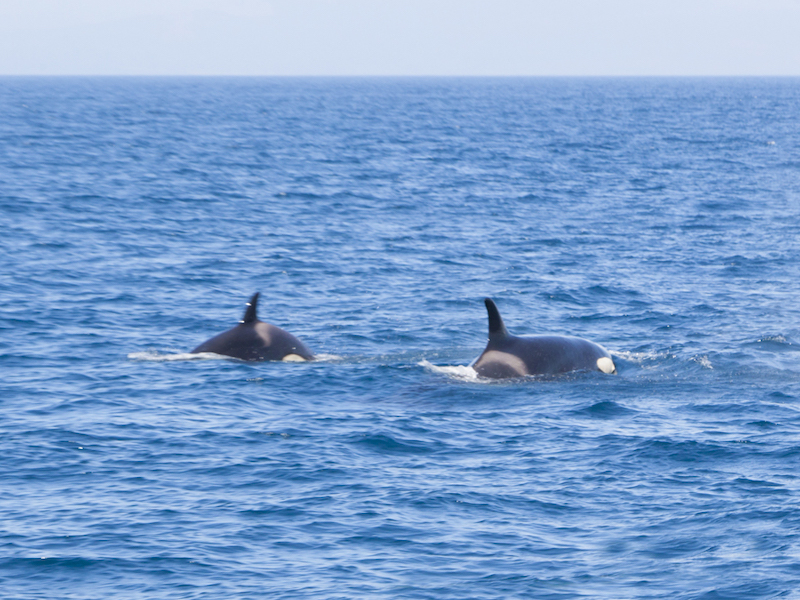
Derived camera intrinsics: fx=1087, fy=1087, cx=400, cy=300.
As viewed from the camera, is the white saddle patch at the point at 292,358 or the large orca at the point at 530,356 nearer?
the large orca at the point at 530,356

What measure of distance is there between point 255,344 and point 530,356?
21.7 ft

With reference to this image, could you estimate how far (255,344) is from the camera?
26.0 m

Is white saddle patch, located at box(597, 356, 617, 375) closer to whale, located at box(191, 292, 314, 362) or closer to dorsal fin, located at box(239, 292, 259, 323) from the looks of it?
whale, located at box(191, 292, 314, 362)

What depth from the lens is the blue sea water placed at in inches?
592

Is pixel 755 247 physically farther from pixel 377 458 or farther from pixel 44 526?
pixel 44 526

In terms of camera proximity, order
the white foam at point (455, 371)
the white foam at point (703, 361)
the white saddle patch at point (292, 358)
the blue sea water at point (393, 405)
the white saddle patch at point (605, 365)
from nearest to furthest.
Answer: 1. the blue sea water at point (393, 405)
2. the white foam at point (455, 371)
3. the white saddle patch at point (605, 365)
4. the white foam at point (703, 361)
5. the white saddle patch at point (292, 358)

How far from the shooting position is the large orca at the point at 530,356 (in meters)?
24.0

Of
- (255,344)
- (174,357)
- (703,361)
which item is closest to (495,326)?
(703,361)

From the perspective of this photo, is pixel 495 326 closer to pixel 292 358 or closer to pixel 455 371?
pixel 455 371

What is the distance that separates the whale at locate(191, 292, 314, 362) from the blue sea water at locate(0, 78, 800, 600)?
633 mm

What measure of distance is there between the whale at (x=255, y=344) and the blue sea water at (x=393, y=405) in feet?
2.08

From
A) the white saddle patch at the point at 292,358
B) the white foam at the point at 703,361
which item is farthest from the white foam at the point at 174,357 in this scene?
the white foam at the point at 703,361

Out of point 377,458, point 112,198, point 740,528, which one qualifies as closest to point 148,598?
point 377,458

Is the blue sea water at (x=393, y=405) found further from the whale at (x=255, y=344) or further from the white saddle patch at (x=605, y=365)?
the whale at (x=255, y=344)
